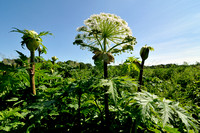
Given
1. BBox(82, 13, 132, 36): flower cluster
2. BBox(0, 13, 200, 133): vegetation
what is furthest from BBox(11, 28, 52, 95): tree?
BBox(82, 13, 132, 36): flower cluster

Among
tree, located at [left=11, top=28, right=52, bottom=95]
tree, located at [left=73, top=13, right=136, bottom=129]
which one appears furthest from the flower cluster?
tree, located at [left=11, top=28, right=52, bottom=95]

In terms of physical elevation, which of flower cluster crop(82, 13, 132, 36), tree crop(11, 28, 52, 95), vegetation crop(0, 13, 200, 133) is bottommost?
vegetation crop(0, 13, 200, 133)

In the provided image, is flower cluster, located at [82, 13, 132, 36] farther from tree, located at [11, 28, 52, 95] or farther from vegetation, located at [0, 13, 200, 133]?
tree, located at [11, 28, 52, 95]

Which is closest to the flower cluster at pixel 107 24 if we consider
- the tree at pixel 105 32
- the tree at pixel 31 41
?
the tree at pixel 105 32

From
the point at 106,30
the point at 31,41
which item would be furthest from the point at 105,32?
the point at 31,41

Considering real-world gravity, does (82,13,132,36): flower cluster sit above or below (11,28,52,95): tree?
above

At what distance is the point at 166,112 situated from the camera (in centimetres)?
117

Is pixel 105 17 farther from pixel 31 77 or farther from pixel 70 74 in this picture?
pixel 70 74

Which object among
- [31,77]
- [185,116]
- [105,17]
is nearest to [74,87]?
[31,77]

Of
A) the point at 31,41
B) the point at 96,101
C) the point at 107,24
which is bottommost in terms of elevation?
the point at 96,101

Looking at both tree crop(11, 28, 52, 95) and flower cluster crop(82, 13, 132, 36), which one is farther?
flower cluster crop(82, 13, 132, 36)

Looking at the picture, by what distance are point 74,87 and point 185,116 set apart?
125cm

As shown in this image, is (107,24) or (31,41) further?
(107,24)

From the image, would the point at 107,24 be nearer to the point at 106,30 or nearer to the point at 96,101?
the point at 106,30
